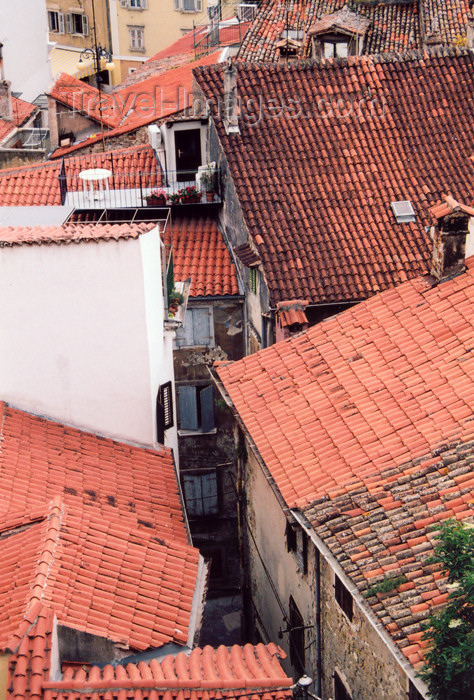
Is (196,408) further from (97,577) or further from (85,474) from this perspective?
(97,577)

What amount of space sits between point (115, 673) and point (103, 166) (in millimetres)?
19314

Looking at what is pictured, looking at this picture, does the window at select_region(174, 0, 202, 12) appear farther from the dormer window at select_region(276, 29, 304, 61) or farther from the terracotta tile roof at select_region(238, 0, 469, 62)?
the dormer window at select_region(276, 29, 304, 61)

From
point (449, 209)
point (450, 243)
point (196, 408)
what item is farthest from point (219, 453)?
point (449, 209)

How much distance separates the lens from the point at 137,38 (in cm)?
6044

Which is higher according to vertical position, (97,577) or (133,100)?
(133,100)

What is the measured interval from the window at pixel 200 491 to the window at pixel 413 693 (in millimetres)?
14581

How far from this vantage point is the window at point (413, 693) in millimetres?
11227

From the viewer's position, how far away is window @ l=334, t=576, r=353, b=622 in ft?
44.7

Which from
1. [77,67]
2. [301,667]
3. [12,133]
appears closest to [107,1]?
[77,67]

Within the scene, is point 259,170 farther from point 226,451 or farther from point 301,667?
point 301,667

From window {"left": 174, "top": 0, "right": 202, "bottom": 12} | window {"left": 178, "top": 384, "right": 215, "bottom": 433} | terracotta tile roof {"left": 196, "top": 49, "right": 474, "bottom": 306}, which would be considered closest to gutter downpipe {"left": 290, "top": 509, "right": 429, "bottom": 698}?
terracotta tile roof {"left": 196, "top": 49, "right": 474, "bottom": 306}

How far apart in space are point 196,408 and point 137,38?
4119cm

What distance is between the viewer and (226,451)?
25.8 metres

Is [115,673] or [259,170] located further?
[259,170]
